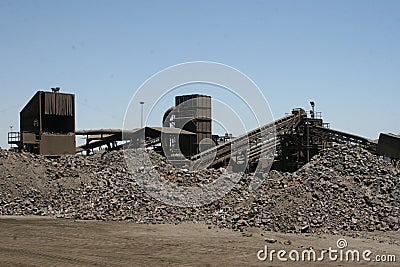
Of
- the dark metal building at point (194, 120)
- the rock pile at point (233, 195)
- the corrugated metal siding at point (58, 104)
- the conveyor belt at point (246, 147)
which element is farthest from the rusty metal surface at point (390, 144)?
the dark metal building at point (194, 120)

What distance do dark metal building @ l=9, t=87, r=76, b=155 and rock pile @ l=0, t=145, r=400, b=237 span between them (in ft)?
18.2

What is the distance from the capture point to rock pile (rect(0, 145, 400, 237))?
17.0 m

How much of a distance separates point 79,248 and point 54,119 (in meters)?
21.0

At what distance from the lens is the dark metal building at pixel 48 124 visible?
32031 millimetres

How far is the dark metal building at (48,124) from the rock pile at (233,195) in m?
5.55

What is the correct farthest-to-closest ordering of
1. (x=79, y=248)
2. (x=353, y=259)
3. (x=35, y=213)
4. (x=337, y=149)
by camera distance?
(x=337, y=149) < (x=35, y=213) < (x=79, y=248) < (x=353, y=259)

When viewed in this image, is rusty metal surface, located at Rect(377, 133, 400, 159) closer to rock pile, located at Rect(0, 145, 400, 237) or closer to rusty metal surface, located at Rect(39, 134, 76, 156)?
rock pile, located at Rect(0, 145, 400, 237)

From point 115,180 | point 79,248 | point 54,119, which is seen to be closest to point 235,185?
Answer: point 115,180

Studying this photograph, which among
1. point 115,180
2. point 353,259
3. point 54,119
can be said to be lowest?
point 353,259

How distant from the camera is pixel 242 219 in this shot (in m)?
17.5

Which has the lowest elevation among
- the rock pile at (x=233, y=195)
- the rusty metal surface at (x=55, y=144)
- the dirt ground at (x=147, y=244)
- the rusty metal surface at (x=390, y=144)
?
the dirt ground at (x=147, y=244)

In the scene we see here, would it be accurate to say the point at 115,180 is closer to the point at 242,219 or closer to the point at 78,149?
the point at 242,219

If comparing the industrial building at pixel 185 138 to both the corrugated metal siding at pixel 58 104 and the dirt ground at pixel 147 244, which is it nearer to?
the corrugated metal siding at pixel 58 104

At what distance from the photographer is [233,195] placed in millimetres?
20391
